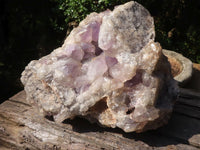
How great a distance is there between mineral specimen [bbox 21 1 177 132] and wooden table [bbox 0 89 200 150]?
0.12m

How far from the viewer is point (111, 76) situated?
192 cm

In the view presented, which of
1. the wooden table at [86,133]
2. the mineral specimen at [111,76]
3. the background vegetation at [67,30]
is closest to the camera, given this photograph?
the mineral specimen at [111,76]

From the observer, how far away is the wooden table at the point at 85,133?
1.97 metres

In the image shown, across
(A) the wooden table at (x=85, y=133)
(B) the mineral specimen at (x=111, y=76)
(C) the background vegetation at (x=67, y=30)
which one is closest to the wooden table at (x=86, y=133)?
(A) the wooden table at (x=85, y=133)

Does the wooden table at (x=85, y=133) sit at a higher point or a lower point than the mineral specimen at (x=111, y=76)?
lower

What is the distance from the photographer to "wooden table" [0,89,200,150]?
1.97 metres

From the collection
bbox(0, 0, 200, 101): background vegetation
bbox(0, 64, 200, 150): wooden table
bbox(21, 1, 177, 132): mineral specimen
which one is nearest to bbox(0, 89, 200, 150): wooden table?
bbox(0, 64, 200, 150): wooden table

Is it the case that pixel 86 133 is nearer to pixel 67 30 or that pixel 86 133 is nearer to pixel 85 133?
pixel 85 133

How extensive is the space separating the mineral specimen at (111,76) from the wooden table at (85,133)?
12cm

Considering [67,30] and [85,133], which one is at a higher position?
[67,30]

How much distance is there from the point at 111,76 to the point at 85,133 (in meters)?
0.52

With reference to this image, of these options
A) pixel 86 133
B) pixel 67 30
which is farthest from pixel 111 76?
pixel 67 30

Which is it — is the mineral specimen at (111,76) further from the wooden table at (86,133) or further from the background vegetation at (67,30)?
the background vegetation at (67,30)

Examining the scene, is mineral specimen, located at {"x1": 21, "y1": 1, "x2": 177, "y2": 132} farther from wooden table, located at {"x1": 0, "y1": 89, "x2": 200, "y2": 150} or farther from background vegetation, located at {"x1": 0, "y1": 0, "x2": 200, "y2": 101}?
background vegetation, located at {"x1": 0, "y1": 0, "x2": 200, "y2": 101}
